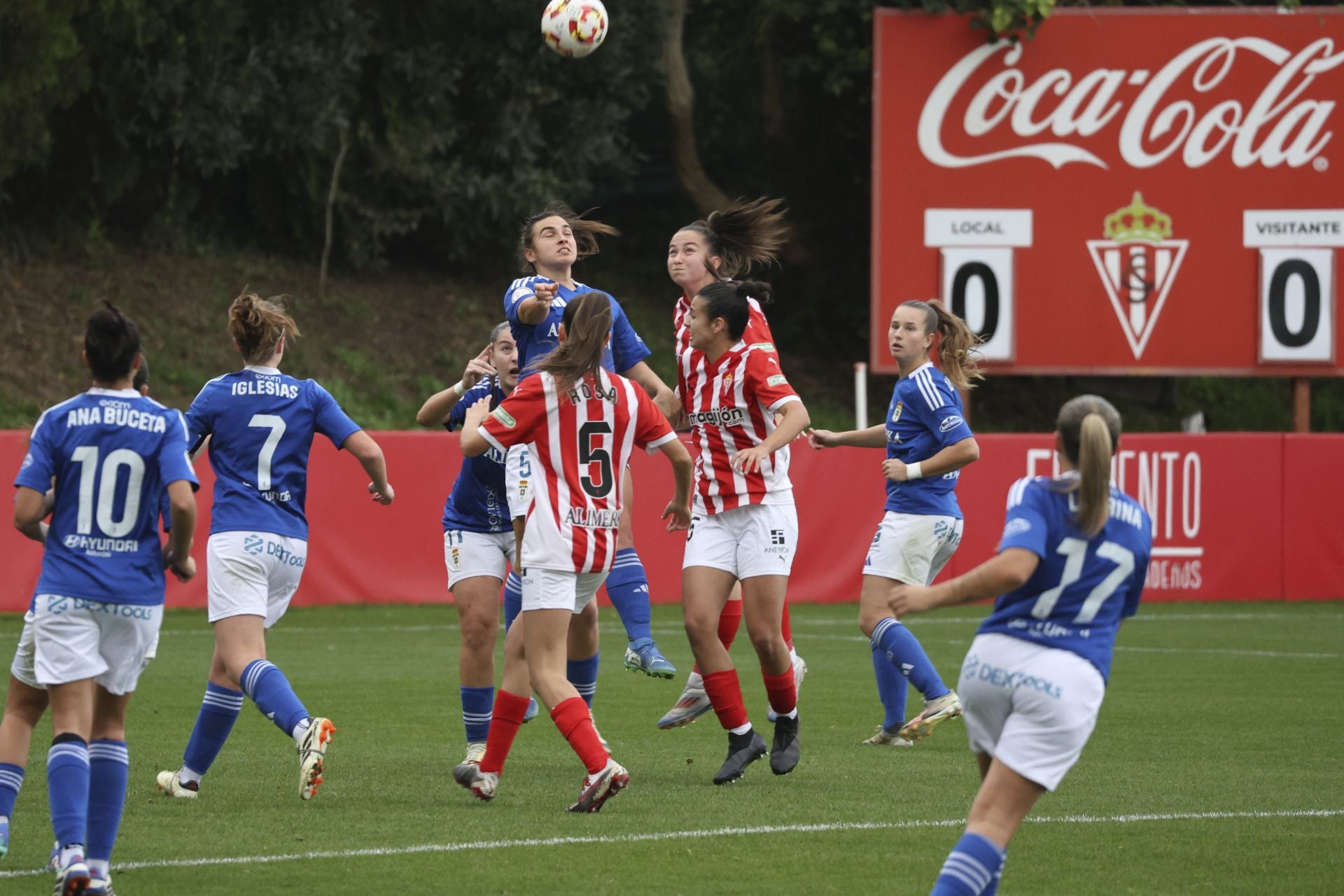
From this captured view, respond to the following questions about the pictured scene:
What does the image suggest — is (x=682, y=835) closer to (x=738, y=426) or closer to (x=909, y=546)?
(x=738, y=426)

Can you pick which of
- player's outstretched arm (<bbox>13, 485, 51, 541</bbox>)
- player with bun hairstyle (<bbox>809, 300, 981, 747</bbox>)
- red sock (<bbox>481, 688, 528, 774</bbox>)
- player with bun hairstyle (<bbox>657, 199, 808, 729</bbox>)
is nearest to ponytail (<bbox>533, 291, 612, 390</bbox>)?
red sock (<bbox>481, 688, 528, 774</bbox>)

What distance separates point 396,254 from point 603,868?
790 inches

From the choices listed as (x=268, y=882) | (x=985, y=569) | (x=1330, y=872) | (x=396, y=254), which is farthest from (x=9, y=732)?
(x=396, y=254)

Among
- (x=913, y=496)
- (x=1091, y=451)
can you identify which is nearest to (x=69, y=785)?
(x=1091, y=451)

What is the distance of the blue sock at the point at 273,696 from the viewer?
6.76 m

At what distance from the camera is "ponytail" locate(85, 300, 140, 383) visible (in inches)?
212

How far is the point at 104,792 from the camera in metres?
5.40

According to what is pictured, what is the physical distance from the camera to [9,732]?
227 inches

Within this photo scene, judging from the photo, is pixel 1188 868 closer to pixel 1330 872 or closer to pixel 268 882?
pixel 1330 872

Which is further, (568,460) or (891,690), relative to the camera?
(891,690)

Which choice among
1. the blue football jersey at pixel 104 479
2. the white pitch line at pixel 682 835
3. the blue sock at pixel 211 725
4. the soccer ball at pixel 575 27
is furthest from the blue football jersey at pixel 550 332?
the soccer ball at pixel 575 27

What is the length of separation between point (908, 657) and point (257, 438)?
11.1 ft

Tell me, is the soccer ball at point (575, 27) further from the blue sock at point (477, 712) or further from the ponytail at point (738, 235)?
the blue sock at point (477, 712)

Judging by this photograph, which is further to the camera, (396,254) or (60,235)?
(396,254)
